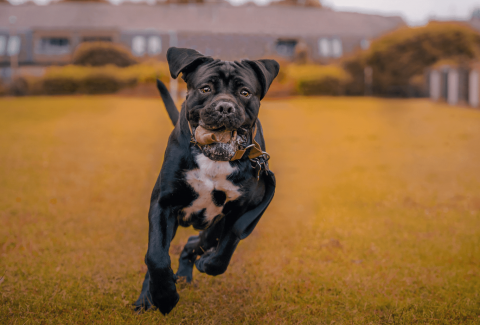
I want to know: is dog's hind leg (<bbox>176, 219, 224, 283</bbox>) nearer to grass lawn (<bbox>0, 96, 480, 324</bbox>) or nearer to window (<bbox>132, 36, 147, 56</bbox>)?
grass lawn (<bbox>0, 96, 480, 324</bbox>)

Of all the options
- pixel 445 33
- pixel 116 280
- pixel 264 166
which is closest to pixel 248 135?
pixel 264 166

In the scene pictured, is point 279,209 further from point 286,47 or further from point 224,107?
point 286,47

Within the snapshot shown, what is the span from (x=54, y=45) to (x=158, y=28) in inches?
335

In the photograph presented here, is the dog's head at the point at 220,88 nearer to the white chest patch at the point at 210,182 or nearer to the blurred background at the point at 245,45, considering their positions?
the white chest patch at the point at 210,182

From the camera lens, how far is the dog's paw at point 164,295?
319 centimetres

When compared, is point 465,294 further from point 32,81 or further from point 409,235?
point 32,81

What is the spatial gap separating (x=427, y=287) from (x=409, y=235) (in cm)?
169

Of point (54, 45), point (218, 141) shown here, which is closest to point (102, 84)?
point (54, 45)

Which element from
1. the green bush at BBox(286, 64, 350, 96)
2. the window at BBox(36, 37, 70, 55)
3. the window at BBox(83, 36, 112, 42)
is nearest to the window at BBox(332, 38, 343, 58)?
the green bush at BBox(286, 64, 350, 96)

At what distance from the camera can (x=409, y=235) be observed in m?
5.96

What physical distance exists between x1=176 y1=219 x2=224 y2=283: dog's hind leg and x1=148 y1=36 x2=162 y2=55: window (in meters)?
36.6

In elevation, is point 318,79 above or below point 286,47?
above

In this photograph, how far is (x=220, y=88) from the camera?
3.09 metres

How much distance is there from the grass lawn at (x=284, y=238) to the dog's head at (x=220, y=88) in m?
1.52
